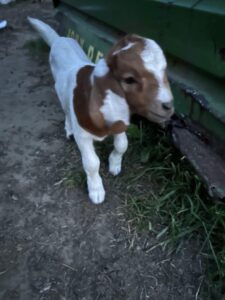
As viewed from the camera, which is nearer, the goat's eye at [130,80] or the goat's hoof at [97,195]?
the goat's eye at [130,80]

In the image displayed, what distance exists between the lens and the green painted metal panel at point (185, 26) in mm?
2223

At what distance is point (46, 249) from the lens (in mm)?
2268

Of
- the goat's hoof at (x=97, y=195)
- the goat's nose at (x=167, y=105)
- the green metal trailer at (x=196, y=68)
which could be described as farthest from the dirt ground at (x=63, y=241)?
the goat's nose at (x=167, y=105)

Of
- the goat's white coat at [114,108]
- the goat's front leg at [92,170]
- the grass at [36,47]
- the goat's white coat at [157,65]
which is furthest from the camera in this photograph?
the grass at [36,47]

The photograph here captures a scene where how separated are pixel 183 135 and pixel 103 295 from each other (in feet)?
3.29

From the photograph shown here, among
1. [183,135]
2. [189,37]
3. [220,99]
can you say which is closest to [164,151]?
[183,135]

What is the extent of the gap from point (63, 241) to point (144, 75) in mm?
1099

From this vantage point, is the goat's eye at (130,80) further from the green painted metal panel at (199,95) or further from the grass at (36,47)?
the grass at (36,47)

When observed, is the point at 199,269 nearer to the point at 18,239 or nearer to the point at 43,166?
the point at 18,239

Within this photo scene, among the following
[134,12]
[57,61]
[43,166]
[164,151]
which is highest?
[134,12]

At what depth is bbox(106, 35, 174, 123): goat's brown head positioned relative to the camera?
1681 mm

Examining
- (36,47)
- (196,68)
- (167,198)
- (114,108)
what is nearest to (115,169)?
(167,198)

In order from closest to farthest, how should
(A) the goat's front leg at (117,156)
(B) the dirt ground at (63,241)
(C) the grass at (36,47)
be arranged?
(B) the dirt ground at (63,241) < (A) the goat's front leg at (117,156) < (C) the grass at (36,47)

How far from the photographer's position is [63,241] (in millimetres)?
2307
